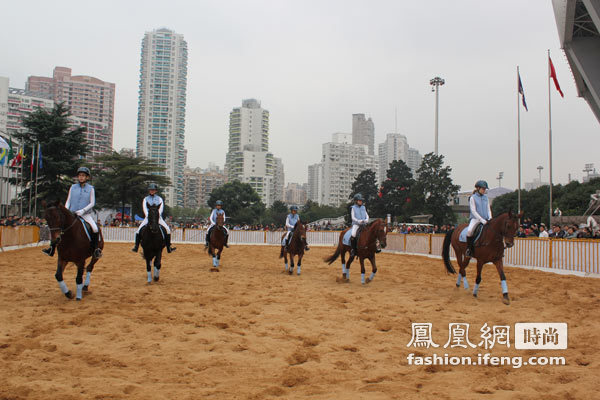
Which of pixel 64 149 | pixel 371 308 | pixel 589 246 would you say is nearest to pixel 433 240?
pixel 589 246

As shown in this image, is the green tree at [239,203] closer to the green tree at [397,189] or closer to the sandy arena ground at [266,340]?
the green tree at [397,189]

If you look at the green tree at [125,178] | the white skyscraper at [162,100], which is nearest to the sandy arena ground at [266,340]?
the green tree at [125,178]

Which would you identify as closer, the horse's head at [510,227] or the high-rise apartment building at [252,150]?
the horse's head at [510,227]

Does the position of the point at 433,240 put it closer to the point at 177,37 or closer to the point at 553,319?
the point at 553,319

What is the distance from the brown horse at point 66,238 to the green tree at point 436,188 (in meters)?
47.1

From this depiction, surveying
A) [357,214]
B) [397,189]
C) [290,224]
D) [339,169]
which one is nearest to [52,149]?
[290,224]

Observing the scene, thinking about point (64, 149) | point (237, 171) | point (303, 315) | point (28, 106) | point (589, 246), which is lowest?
point (303, 315)

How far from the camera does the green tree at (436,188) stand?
51.2 metres

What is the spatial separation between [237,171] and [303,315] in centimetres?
15192

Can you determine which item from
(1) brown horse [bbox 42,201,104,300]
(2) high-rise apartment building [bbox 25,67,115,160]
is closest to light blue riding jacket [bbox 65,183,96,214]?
(1) brown horse [bbox 42,201,104,300]

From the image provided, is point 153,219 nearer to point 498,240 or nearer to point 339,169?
point 498,240

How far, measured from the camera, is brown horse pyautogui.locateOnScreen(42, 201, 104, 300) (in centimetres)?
814

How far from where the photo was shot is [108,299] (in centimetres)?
889

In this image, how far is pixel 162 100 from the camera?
14538 cm
